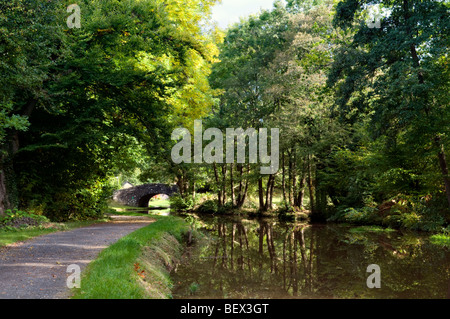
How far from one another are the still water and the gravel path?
7.56ft

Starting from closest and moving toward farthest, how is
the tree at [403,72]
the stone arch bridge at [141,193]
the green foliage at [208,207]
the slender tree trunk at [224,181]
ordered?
the tree at [403,72], the slender tree trunk at [224,181], the green foliage at [208,207], the stone arch bridge at [141,193]

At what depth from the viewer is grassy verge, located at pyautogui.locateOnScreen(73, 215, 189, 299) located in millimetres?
5918

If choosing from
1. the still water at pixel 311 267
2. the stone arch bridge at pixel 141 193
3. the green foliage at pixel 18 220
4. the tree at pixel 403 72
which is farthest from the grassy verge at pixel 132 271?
the stone arch bridge at pixel 141 193

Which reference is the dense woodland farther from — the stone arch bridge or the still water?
the stone arch bridge

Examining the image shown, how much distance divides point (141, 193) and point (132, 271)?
41645 mm

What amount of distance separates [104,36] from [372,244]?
43.7 ft

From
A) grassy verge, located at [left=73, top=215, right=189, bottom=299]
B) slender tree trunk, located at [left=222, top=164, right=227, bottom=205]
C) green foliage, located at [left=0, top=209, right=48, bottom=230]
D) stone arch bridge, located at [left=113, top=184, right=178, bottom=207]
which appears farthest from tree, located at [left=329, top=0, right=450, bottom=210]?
stone arch bridge, located at [left=113, top=184, right=178, bottom=207]

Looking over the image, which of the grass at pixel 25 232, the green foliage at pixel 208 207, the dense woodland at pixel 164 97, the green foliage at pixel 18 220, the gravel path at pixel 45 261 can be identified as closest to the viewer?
the gravel path at pixel 45 261

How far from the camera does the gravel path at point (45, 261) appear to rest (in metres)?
5.89

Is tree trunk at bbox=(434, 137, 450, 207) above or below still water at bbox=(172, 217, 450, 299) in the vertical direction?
above

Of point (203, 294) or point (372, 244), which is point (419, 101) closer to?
point (372, 244)

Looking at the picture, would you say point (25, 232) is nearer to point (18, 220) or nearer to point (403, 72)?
point (18, 220)

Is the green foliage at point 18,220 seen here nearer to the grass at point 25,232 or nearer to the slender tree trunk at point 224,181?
the grass at point 25,232

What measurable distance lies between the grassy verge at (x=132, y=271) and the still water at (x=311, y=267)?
19.9 inches
